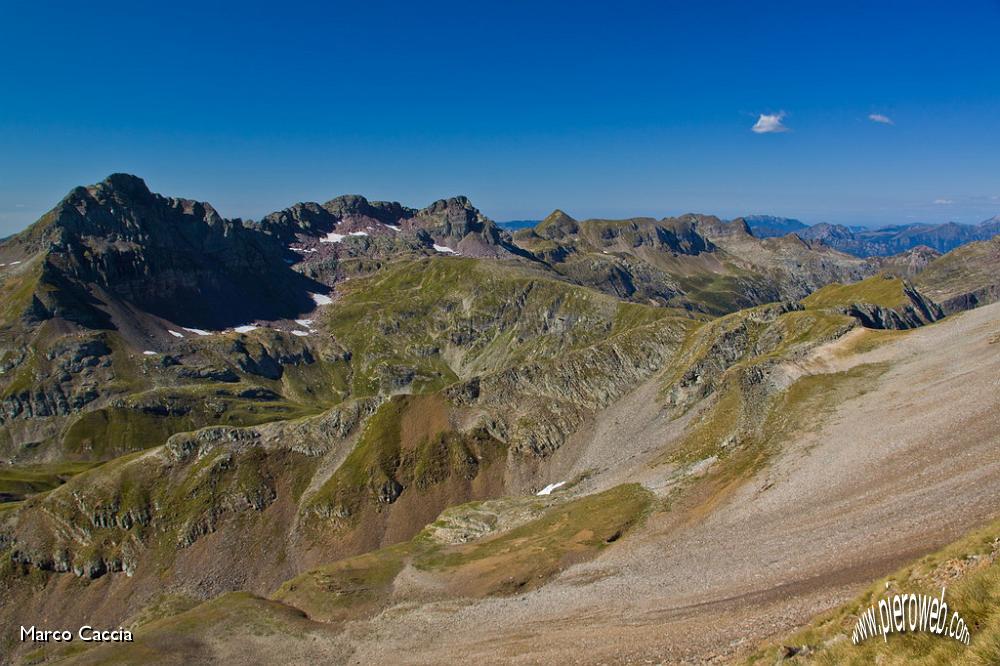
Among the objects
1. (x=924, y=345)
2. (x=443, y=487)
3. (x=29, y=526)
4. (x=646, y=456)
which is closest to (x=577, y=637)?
(x=646, y=456)

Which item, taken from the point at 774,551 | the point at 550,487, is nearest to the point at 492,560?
the point at 774,551

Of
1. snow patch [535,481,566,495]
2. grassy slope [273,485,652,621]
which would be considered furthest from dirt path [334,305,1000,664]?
snow patch [535,481,566,495]

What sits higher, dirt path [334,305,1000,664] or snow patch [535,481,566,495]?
dirt path [334,305,1000,664]

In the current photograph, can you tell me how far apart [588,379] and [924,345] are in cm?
9561

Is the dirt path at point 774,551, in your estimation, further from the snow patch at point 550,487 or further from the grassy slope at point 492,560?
the snow patch at point 550,487

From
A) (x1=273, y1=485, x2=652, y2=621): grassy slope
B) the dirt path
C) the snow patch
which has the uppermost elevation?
the dirt path

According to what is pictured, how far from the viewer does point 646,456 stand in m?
127

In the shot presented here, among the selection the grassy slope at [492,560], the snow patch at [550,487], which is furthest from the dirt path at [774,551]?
the snow patch at [550,487]

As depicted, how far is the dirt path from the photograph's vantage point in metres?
48.9

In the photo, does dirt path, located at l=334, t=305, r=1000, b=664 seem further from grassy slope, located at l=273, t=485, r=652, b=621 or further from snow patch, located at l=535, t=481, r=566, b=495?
snow patch, located at l=535, t=481, r=566, b=495

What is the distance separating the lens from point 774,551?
6078 centimetres

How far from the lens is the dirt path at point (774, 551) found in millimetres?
48875

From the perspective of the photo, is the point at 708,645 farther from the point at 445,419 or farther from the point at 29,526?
the point at 29,526

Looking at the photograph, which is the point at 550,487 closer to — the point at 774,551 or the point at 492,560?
the point at 492,560
